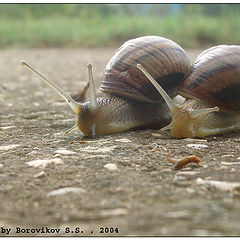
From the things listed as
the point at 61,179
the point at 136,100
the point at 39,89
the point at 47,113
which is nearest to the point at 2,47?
the point at 39,89

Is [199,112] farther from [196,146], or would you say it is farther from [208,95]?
[196,146]

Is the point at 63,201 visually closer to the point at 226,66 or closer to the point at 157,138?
the point at 157,138

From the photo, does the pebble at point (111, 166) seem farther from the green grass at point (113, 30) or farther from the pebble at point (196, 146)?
the green grass at point (113, 30)

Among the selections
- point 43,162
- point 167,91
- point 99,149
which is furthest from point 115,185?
point 167,91

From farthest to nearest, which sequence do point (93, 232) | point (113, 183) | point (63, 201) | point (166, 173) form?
point (166, 173) < point (113, 183) < point (63, 201) < point (93, 232)

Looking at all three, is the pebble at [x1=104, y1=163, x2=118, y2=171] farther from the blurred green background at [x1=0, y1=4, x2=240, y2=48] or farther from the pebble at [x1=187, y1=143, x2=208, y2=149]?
the blurred green background at [x1=0, y1=4, x2=240, y2=48]

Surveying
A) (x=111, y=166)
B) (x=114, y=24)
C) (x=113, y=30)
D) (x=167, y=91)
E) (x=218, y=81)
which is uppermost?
(x=218, y=81)
